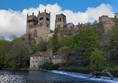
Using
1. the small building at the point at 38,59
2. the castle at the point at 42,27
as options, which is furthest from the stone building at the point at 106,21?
the small building at the point at 38,59

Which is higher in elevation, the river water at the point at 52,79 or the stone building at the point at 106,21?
the stone building at the point at 106,21

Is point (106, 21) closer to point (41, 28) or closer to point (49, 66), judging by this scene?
point (41, 28)

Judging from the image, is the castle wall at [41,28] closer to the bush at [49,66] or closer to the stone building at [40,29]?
the stone building at [40,29]

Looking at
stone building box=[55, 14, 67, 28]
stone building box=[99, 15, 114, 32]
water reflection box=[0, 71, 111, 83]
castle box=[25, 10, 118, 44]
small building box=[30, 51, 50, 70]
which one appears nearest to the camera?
water reflection box=[0, 71, 111, 83]

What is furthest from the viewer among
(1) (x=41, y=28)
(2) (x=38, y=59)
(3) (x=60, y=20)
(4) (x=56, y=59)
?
(3) (x=60, y=20)

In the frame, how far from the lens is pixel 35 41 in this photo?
585 feet

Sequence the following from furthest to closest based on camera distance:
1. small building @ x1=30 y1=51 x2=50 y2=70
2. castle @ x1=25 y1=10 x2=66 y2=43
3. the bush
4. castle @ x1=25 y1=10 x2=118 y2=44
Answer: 1. castle @ x1=25 y1=10 x2=66 y2=43
2. castle @ x1=25 y1=10 x2=118 y2=44
3. small building @ x1=30 y1=51 x2=50 y2=70
4. the bush

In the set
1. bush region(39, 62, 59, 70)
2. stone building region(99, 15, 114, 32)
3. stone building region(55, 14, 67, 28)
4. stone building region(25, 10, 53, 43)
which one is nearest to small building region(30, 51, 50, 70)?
bush region(39, 62, 59, 70)

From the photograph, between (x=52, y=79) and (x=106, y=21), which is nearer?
(x=52, y=79)

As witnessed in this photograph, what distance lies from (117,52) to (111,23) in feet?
184

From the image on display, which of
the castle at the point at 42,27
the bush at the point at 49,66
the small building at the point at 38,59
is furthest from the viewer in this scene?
the castle at the point at 42,27

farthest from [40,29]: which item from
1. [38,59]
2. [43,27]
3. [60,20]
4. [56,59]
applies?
[56,59]

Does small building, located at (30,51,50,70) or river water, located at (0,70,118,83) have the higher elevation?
small building, located at (30,51,50,70)

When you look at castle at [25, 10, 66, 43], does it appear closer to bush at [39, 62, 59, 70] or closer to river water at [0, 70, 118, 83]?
bush at [39, 62, 59, 70]
